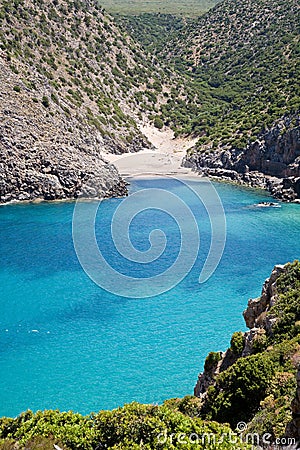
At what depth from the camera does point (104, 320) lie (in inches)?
1156

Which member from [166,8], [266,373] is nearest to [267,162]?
[266,373]

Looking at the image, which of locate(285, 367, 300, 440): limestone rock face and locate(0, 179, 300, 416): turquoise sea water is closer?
locate(285, 367, 300, 440): limestone rock face

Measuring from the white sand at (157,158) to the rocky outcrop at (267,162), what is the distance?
140 inches

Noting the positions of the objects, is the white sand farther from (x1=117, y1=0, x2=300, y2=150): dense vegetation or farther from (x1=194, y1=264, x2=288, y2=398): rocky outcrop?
(x1=194, y1=264, x2=288, y2=398): rocky outcrop

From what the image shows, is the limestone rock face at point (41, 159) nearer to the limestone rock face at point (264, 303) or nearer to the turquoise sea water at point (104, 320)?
the turquoise sea water at point (104, 320)

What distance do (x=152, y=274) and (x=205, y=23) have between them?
10640 centimetres

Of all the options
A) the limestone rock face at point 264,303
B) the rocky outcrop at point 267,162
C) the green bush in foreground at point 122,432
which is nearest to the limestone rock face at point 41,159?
the rocky outcrop at point 267,162

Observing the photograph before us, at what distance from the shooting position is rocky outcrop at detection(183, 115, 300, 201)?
2520 inches

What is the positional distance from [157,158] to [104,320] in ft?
179

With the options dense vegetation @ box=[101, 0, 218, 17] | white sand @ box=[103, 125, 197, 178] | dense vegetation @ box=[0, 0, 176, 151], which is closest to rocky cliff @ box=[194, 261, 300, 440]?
white sand @ box=[103, 125, 197, 178]

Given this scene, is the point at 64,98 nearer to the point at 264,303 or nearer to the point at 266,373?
the point at 264,303

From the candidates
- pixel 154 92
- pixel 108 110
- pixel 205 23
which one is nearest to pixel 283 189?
pixel 108 110

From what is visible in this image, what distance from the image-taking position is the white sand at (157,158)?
2975 inches

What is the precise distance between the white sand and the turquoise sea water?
92.0 ft
